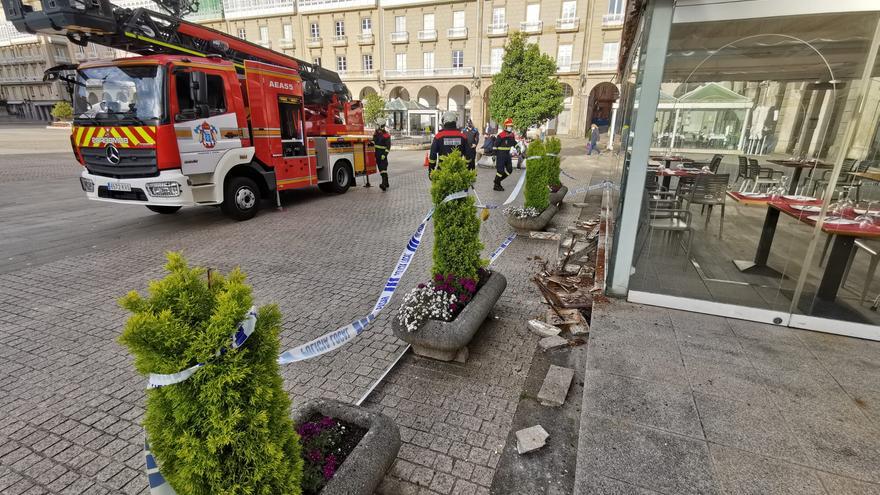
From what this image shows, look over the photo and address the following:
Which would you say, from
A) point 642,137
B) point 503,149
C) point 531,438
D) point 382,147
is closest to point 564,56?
point 503,149

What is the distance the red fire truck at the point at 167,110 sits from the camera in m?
6.52

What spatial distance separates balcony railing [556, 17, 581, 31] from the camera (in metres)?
32.8

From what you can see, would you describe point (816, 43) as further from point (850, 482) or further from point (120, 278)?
point (120, 278)

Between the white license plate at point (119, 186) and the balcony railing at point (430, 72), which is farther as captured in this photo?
the balcony railing at point (430, 72)

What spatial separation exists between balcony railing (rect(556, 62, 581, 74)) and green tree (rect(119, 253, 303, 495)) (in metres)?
37.3

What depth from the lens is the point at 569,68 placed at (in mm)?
34188

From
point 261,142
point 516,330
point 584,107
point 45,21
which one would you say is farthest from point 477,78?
point 516,330

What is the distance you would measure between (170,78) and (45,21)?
1.78 meters

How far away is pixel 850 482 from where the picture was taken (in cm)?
210

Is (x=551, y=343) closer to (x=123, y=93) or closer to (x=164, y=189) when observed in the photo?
(x=164, y=189)

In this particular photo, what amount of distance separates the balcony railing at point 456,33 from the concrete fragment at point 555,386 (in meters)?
38.0

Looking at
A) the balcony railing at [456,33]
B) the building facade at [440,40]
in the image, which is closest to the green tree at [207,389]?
the building facade at [440,40]

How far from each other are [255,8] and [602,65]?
3486cm

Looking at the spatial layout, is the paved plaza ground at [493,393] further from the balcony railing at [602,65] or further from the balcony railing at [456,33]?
the balcony railing at [456,33]
